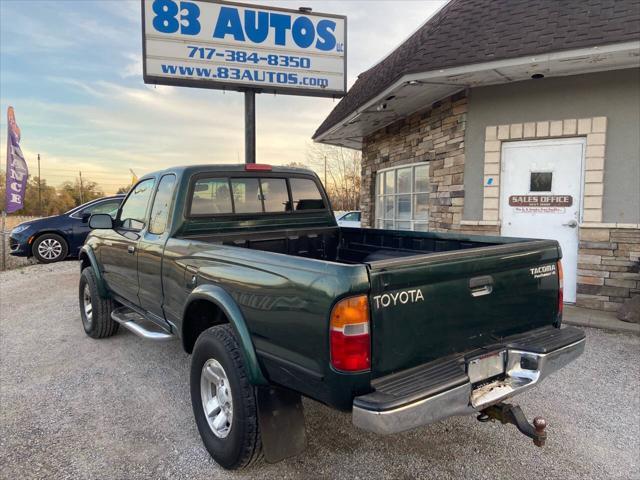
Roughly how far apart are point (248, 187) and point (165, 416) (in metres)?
2.02

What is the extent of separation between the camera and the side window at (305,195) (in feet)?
13.8

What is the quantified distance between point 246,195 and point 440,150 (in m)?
4.82

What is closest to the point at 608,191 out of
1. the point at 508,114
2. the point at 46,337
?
the point at 508,114

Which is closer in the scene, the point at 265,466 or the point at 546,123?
the point at 265,466

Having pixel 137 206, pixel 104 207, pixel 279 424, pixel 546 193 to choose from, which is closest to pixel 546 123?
pixel 546 193

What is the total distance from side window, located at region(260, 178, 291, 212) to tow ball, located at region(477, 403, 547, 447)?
247 cm

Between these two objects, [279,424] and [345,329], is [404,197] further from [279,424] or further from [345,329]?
[345,329]

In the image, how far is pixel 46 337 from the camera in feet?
17.1

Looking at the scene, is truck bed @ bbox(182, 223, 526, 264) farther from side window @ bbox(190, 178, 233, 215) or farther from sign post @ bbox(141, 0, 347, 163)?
sign post @ bbox(141, 0, 347, 163)

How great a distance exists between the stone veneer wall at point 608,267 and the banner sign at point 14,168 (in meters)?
13.2

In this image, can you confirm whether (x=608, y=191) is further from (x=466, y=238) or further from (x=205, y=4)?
(x=205, y=4)

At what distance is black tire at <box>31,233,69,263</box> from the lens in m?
10.6

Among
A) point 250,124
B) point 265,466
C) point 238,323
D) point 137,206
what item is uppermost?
point 250,124

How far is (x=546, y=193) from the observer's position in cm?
636
